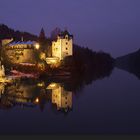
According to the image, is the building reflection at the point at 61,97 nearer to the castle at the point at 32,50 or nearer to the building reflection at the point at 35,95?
the building reflection at the point at 35,95

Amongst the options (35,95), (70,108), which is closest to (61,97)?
(35,95)

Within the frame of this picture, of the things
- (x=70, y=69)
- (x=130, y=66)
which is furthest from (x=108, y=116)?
(x=130, y=66)

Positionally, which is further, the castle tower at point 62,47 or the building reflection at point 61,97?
the castle tower at point 62,47

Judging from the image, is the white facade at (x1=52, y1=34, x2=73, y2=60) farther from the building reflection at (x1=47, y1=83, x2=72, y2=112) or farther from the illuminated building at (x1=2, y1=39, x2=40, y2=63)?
the building reflection at (x1=47, y1=83, x2=72, y2=112)

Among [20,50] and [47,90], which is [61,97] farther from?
[20,50]

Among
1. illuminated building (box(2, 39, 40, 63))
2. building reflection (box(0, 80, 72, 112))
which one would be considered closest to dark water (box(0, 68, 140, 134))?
building reflection (box(0, 80, 72, 112))

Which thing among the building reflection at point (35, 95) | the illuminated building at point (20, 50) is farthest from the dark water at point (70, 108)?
the illuminated building at point (20, 50)

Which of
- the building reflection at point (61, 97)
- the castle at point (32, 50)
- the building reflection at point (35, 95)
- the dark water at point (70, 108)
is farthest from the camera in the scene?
the castle at point (32, 50)

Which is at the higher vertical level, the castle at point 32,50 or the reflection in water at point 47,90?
the castle at point 32,50

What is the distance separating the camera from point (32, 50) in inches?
196

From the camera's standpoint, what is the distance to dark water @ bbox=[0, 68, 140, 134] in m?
3.06

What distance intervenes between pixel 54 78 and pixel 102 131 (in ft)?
6.70

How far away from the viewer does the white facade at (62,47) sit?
5.01 m

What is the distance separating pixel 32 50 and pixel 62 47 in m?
0.37
